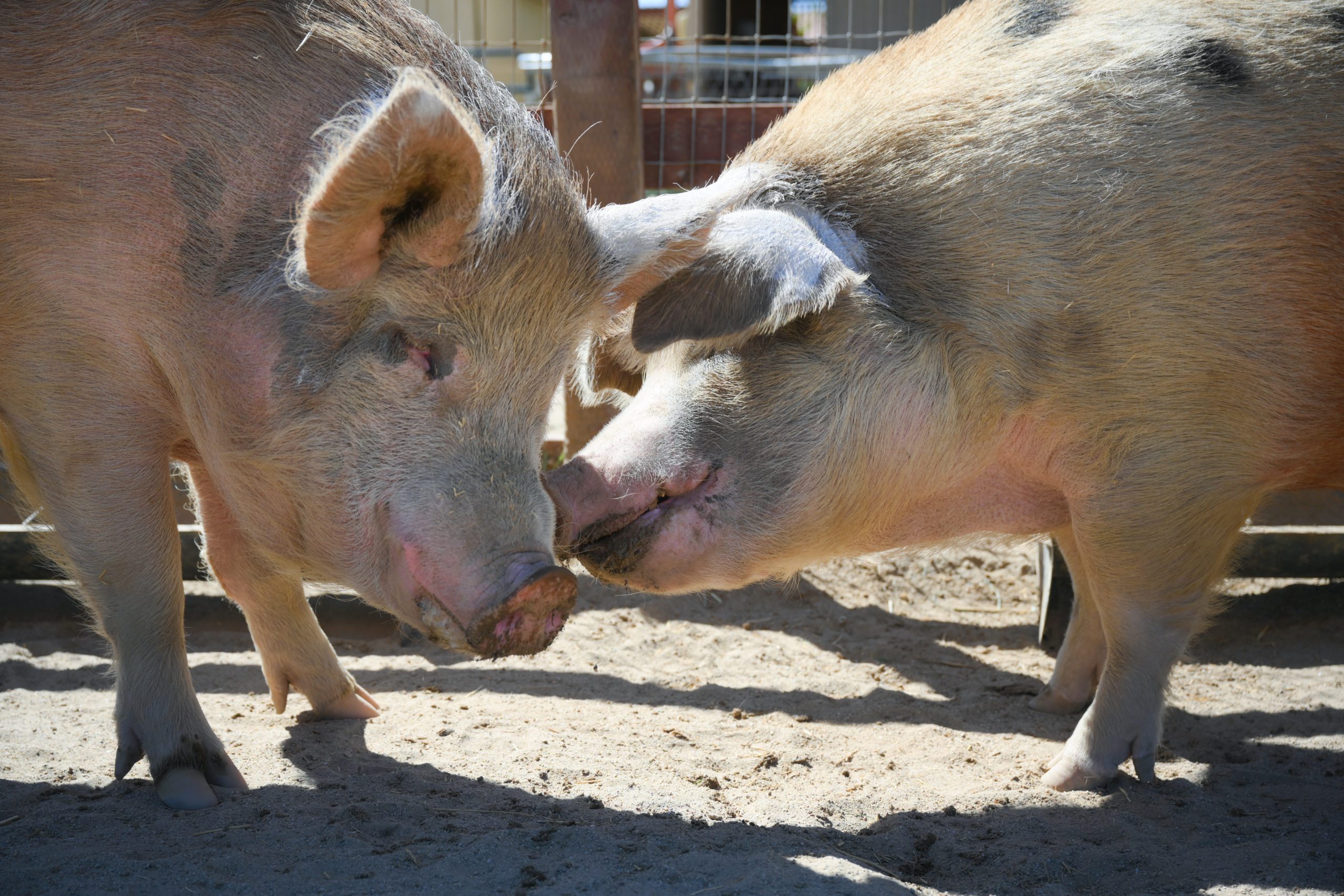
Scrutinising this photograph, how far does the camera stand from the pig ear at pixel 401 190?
7.71 feet

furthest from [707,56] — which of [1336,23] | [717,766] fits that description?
[717,766]

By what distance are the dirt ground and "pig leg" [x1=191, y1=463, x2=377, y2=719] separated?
6.3 inches

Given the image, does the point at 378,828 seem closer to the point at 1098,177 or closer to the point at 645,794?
the point at 645,794

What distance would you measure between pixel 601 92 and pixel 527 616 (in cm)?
344

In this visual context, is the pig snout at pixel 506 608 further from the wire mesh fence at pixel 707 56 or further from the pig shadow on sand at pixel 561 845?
the wire mesh fence at pixel 707 56

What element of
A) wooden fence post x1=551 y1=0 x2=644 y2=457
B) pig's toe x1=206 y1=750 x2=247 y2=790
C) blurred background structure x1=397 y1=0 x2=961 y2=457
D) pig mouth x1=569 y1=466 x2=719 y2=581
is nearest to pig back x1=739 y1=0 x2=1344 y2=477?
pig mouth x1=569 y1=466 x2=719 y2=581

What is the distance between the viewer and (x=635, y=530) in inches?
134

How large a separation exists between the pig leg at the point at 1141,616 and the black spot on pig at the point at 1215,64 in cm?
125

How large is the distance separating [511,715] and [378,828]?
1102mm

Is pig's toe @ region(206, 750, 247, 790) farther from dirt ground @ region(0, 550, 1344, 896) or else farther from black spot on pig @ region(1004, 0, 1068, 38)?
black spot on pig @ region(1004, 0, 1068, 38)

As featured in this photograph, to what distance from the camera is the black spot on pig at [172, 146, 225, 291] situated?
2.83 metres

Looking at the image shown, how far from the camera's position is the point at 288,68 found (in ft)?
9.46

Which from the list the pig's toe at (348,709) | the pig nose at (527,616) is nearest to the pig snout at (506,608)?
the pig nose at (527,616)


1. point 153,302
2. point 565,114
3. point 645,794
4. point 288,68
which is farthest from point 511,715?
point 565,114
